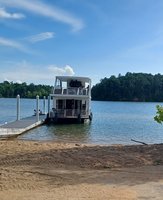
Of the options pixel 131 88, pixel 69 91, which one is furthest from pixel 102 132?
pixel 131 88

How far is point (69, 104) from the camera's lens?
4338 centimetres

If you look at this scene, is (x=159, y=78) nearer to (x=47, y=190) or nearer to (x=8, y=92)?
(x=8, y=92)

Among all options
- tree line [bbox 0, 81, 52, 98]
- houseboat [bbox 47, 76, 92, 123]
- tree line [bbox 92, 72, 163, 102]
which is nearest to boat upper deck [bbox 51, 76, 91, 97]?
houseboat [bbox 47, 76, 92, 123]

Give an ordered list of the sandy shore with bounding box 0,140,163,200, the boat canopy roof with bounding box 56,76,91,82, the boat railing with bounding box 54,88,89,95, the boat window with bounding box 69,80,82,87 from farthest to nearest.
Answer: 1. the boat window with bounding box 69,80,82,87
2. the boat canopy roof with bounding box 56,76,91,82
3. the boat railing with bounding box 54,88,89,95
4. the sandy shore with bounding box 0,140,163,200

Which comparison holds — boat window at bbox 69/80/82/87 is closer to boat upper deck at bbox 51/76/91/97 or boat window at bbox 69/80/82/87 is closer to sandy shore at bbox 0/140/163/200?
boat upper deck at bbox 51/76/91/97

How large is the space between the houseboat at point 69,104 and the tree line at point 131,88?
118 metres

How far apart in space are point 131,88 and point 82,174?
154 metres

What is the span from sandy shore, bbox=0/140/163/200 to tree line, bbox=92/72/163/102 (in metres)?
148

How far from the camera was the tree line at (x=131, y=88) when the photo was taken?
161000mm

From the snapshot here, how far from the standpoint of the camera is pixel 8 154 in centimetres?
1289

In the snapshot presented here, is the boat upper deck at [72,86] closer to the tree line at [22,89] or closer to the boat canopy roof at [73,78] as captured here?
the boat canopy roof at [73,78]

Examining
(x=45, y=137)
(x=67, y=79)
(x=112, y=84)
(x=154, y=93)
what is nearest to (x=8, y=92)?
(x=112, y=84)

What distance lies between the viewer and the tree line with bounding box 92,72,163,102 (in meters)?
161

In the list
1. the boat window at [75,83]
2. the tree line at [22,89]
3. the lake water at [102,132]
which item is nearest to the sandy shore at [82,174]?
the lake water at [102,132]
